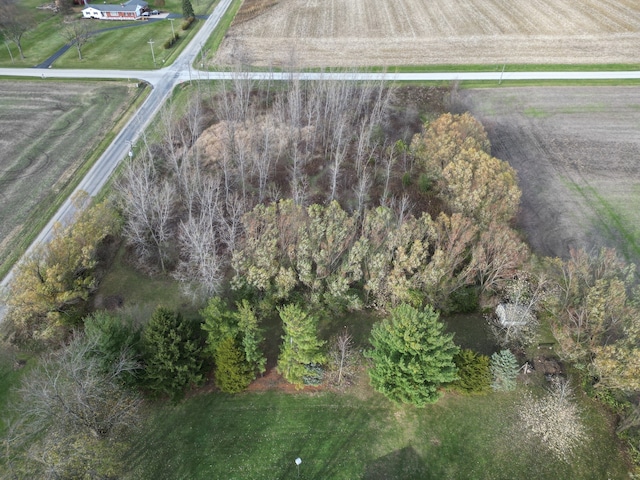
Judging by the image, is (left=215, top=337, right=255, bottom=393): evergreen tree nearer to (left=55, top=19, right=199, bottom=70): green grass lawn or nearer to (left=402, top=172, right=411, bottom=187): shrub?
(left=402, top=172, right=411, bottom=187): shrub

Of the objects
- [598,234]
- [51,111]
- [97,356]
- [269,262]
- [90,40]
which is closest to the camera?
[97,356]

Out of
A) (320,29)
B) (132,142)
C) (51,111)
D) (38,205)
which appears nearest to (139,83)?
(51,111)

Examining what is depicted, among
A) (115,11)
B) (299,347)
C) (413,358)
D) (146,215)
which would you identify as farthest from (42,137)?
(413,358)

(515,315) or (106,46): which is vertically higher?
(106,46)

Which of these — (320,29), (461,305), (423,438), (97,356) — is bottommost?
(423,438)

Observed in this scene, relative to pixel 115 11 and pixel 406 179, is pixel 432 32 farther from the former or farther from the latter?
pixel 115 11

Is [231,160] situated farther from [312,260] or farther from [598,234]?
[598,234]
